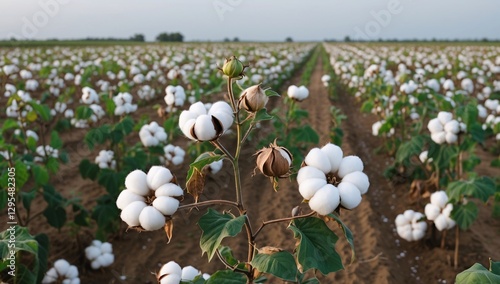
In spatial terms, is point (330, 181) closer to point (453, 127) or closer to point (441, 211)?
point (453, 127)

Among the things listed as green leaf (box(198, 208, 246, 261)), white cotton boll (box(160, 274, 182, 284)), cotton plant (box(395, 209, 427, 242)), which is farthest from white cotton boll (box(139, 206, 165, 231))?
cotton plant (box(395, 209, 427, 242))

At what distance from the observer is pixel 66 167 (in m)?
6.66

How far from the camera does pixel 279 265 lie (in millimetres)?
1436

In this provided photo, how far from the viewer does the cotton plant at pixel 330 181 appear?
1.36 meters

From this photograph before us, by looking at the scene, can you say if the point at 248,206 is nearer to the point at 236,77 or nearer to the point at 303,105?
the point at 236,77

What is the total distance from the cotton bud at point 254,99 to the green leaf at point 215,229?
378 mm

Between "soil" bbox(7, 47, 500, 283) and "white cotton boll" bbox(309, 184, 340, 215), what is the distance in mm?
1870

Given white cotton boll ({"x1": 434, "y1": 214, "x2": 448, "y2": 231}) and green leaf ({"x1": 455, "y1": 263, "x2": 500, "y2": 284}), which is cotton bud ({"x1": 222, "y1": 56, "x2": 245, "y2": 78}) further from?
white cotton boll ({"x1": 434, "y1": 214, "x2": 448, "y2": 231})

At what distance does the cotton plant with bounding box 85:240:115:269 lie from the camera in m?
3.81

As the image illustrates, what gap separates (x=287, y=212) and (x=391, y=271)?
5.23ft

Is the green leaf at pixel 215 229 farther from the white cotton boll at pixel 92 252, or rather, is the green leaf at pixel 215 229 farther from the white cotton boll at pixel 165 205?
the white cotton boll at pixel 92 252

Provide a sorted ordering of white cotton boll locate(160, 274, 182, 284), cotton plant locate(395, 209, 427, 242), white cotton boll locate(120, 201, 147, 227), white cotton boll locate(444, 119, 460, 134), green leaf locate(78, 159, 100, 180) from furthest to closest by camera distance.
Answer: green leaf locate(78, 159, 100, 180) < cotton plant locate(395, 209, 427, 242) < white cotton boll locate(444, 119, 460, 134) < white cotton boll locate(160, 274, 182, 284) < white cotton boll locate(120, 201, 147, 227)

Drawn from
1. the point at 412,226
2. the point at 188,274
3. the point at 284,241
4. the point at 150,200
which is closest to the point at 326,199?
the point at 150,200

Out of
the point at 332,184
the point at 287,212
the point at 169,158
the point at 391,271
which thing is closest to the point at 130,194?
the point at 332,184
